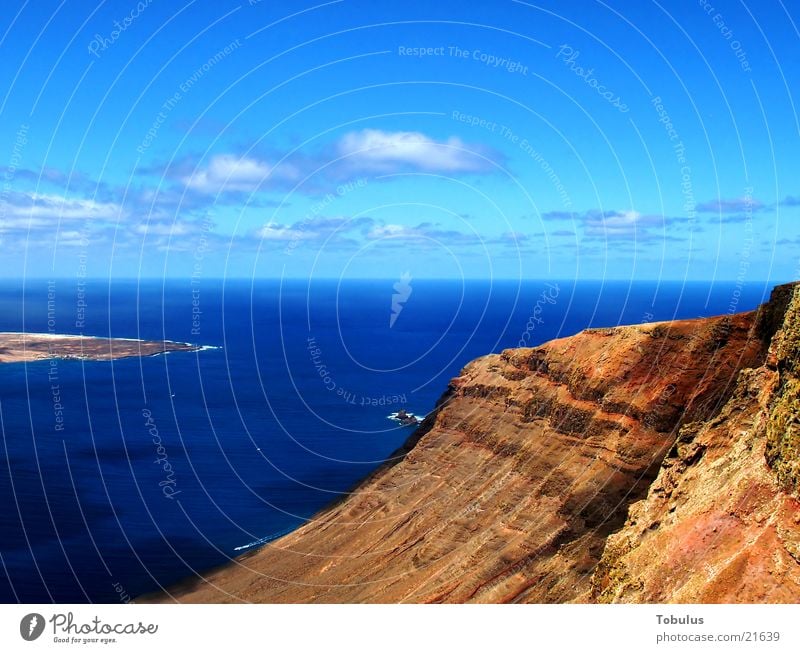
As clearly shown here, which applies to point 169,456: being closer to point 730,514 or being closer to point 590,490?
point 590,490

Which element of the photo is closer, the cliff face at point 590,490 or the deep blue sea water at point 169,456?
the cliff face at point 590,490

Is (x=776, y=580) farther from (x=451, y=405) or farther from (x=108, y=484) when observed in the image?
(x=108, y=484)

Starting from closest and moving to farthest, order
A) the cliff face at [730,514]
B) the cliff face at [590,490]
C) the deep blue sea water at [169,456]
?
the cliff face at [730,514] → the cliff face at [590,490] → the deep blue sea water at [169,456]

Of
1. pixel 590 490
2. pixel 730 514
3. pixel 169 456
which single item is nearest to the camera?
pixel 730 514

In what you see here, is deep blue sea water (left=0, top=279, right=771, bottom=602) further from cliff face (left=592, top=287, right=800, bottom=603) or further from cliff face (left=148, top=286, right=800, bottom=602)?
cliff face (left=592, top=287, right=800, bottom=603)

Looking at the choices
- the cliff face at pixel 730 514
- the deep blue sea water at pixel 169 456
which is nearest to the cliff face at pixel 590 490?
the cliff face at pixel 730 514

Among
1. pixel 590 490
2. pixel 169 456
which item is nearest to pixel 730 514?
pixel 590 490

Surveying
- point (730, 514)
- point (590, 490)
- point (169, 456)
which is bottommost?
point (169, 456)

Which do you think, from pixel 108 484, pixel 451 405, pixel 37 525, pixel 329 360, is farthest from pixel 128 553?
pixel 329 360

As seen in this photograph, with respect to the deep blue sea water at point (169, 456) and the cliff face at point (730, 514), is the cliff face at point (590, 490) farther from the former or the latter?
the deep blue sea water at point (169, 456)
